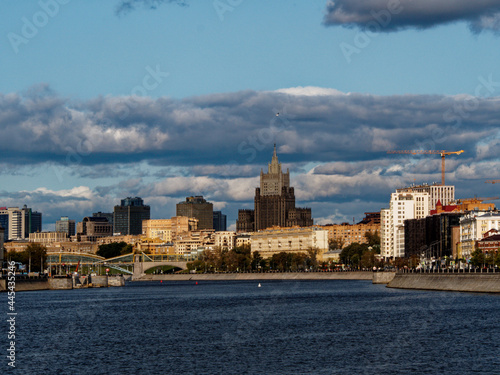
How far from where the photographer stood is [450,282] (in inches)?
5017

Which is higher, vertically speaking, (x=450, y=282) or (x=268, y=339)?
(x=450, y=282)

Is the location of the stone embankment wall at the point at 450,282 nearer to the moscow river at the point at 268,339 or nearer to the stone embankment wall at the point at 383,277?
the moscow river at the point at 268,339

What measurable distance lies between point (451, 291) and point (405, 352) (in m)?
69.6

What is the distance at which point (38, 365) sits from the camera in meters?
56.1

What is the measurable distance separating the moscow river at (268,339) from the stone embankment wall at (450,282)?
9277mm

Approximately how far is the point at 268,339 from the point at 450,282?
6444cm

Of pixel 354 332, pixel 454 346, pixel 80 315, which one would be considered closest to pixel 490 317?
pixel 354 332

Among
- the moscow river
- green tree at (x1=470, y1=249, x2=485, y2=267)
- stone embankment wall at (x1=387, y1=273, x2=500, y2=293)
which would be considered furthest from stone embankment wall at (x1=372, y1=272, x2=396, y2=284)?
the moscow river

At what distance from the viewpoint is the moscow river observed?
54.6 meters

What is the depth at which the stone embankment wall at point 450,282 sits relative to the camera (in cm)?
11483

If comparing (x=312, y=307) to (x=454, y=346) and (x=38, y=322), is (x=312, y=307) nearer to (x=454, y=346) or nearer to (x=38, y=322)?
(x=38, y=322)

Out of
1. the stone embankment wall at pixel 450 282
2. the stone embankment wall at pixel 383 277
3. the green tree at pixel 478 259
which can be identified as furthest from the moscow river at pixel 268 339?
the stone embankment wall at pixel 383 277

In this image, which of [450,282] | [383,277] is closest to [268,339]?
[450,282]

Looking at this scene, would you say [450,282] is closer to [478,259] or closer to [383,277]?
[478,259]
